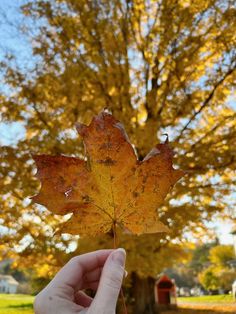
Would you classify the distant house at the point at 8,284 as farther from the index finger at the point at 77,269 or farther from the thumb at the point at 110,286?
the thumb at the point at 110,286

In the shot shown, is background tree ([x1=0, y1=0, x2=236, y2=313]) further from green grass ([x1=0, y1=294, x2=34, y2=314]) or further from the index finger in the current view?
the index finger

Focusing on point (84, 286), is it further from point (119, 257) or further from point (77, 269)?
point (119, 257)

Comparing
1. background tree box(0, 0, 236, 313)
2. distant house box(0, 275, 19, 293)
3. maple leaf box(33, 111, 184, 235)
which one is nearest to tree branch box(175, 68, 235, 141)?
background tree box(0, 0, 236, 313)

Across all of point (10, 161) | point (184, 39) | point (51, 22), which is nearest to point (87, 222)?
point (10, 161)

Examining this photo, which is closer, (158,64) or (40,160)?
(40,160)

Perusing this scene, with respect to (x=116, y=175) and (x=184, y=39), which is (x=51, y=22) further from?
(x=116, y=175)

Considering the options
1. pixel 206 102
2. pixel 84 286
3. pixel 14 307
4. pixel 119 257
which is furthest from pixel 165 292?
pixel 119 257

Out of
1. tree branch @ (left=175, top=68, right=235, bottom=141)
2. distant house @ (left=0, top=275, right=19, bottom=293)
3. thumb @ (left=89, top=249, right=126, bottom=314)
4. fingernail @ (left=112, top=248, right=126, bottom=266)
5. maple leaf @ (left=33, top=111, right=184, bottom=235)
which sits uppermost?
tree branch @ (left=175, top=68, right=235, bottom=141)
